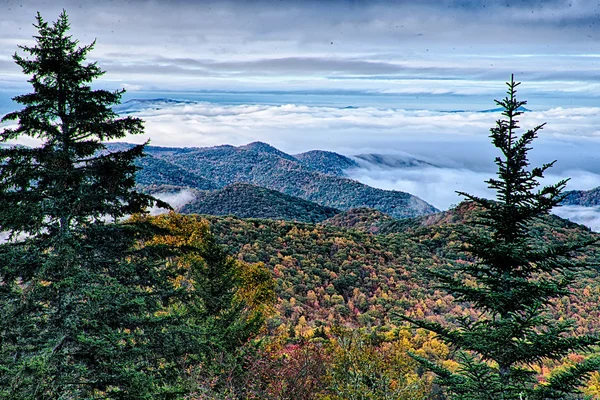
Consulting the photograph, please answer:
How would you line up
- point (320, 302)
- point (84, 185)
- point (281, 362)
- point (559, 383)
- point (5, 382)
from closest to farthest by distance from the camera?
point (559, 383)
point (5, 382)
point (84, 185)
point (281, 362)
point (320, 302)

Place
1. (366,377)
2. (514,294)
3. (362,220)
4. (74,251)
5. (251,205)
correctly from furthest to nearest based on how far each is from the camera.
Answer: (251,205) < (362,220) < (366,377) < (74,251) < (514,294)

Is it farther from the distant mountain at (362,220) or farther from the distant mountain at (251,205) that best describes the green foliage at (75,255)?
the distant mountain at (251,205)

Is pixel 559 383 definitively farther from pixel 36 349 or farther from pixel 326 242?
pixel 326 242

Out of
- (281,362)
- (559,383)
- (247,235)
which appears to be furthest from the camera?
(247,235)

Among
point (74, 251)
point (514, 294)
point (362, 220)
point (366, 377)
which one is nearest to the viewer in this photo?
point (514, 294)

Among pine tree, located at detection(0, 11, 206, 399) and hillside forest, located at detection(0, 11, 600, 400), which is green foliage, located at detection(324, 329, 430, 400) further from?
pine tree, located at detection(0, 11, 206, 399)

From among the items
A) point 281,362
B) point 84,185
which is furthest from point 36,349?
point 281,362

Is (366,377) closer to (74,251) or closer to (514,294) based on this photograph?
(514,294)

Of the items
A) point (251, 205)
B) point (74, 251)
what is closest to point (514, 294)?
point (74, 251)
